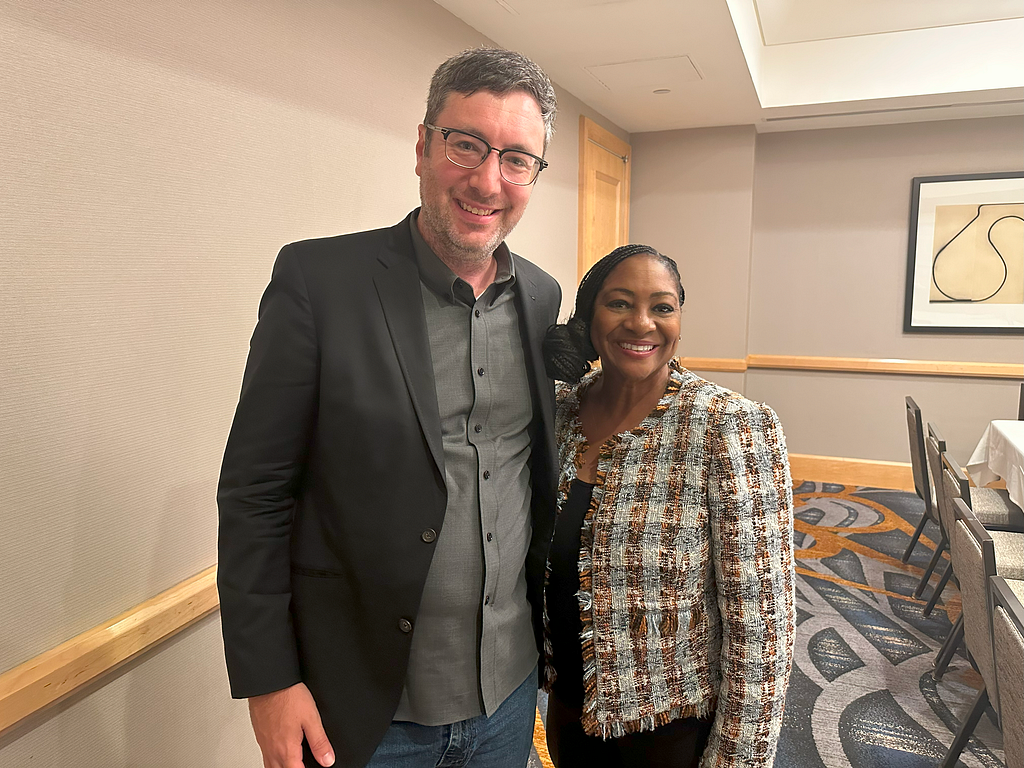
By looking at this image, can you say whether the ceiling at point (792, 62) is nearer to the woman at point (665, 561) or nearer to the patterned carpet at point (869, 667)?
the woman at point (665, 561)

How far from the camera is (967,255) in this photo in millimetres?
4879

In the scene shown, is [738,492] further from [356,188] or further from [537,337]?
[356,188]

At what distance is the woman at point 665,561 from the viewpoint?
124cm

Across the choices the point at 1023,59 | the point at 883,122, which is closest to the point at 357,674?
the point at 1023,59

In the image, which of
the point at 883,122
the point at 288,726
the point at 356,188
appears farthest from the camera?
the point at 883,122

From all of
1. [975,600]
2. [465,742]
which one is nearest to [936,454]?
[975,600]

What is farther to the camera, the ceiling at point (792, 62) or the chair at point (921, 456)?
the chair at point (921, 456)

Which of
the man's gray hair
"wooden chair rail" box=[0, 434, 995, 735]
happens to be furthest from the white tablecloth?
"wooden chair rail" box=[0, 434, 995, 735]

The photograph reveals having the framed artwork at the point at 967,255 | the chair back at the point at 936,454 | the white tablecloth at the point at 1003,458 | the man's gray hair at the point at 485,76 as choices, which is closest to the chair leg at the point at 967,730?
the chair back at the point at 936,454

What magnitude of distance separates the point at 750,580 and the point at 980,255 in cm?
→ 474

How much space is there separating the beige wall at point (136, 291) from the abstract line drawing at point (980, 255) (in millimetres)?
4520

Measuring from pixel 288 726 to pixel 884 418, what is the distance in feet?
16.8

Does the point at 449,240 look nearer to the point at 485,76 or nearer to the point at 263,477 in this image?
the point at 485,76

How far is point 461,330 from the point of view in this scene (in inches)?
47.4
